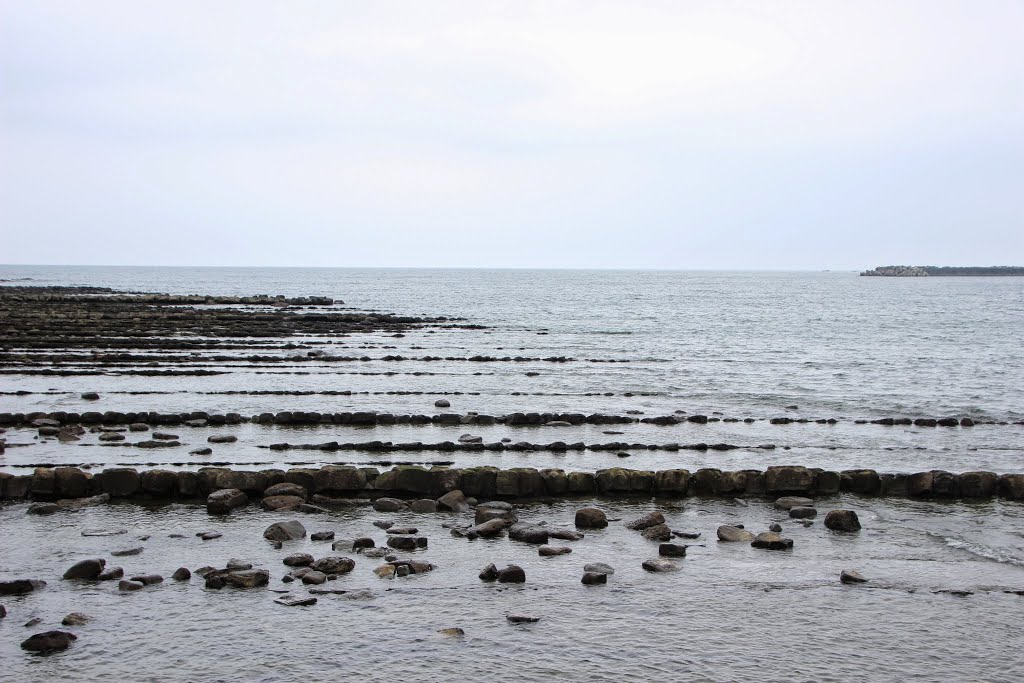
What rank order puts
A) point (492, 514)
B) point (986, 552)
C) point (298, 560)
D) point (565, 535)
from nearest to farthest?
point (298, 560) < point (986, 552) < point (565, 535) < point (492, 514)

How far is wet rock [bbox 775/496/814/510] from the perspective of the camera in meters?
17.0

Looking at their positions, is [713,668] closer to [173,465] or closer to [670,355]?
[173,465]

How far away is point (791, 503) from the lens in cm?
1714

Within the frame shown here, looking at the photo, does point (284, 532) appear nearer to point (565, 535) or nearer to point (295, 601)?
point (295, 601)

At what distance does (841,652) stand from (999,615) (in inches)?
100

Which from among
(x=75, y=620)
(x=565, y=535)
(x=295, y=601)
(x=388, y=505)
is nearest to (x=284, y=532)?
(x=388, y=505)

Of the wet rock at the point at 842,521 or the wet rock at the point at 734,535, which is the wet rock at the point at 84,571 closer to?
the wet rock at the point at 734,535

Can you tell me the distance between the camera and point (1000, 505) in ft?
58.2

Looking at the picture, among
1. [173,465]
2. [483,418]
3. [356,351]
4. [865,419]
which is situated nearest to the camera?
[173,465]

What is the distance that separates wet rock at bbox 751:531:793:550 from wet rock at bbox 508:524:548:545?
314 cm

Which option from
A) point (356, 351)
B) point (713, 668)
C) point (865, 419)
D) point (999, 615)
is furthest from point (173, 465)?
point (356, 351)

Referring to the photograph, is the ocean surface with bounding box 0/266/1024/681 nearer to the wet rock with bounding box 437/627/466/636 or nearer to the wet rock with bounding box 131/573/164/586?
the wet rock with bounding box 437/627/466/636

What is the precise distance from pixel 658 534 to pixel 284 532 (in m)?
5.65

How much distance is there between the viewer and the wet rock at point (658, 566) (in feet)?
43.4
